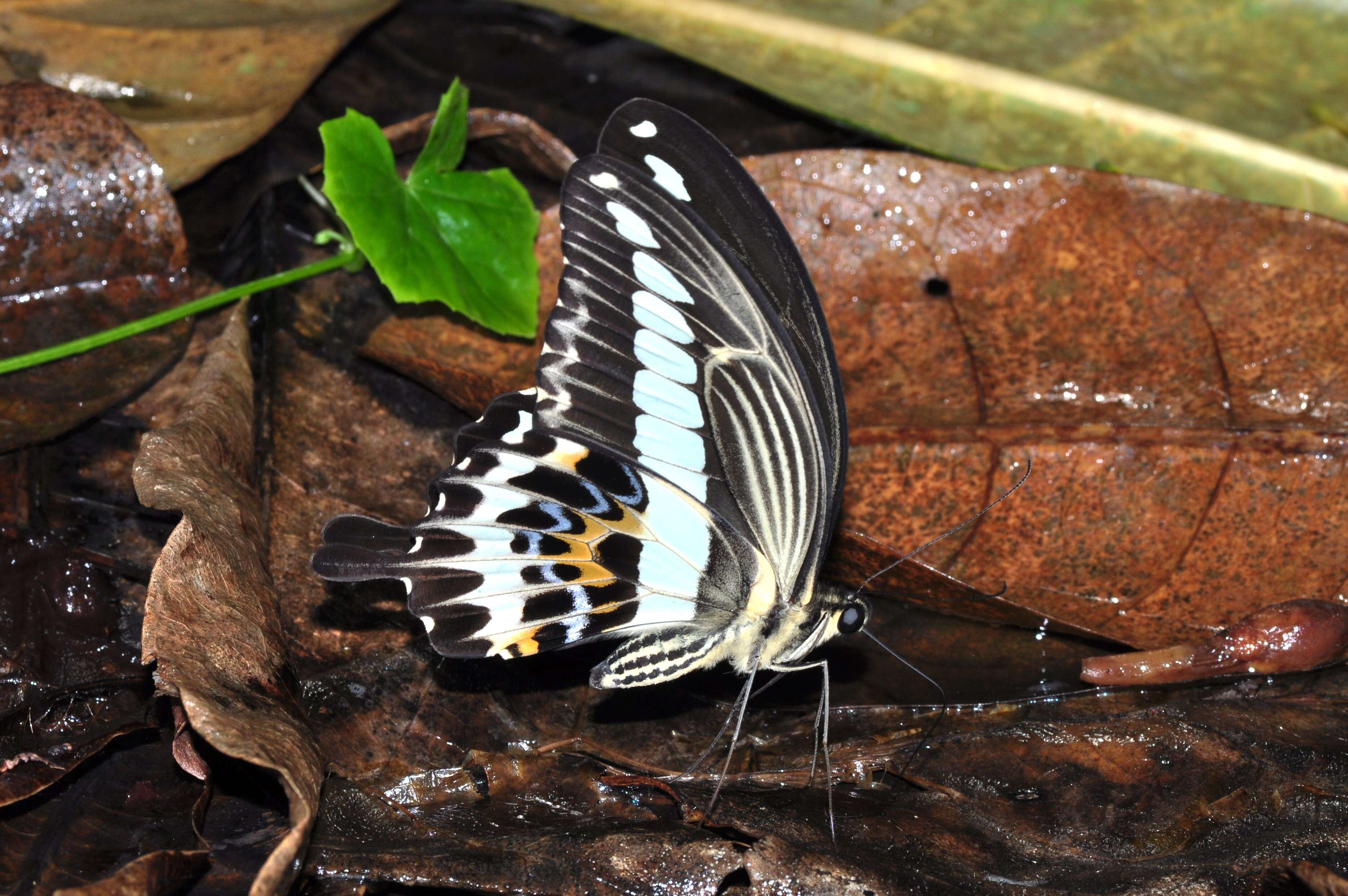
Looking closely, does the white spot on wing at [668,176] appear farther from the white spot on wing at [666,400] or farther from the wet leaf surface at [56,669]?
the wet leaf surface at [56,669]

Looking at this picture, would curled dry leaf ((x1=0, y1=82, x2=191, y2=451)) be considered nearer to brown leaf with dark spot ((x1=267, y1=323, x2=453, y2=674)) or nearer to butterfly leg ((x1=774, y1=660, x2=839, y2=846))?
brown leaf with dark spot ((x1=267, y1=323, x2=453, y2=674))

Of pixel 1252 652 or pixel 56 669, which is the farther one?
pixel 1252 652

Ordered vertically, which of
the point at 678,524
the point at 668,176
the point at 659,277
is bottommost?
the point at 678,524

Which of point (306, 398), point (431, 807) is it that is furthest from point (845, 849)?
point (306, 398)

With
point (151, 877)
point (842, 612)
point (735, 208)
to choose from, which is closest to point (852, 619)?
point (842, 612)

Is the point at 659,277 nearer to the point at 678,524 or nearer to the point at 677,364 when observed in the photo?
the point at 677,364

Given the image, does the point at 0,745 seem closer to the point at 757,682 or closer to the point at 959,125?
the point at 757,682

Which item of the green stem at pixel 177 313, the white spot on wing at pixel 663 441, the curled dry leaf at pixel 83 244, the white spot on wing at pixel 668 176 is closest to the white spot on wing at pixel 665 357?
the white spot on wing at pixel 663 441
